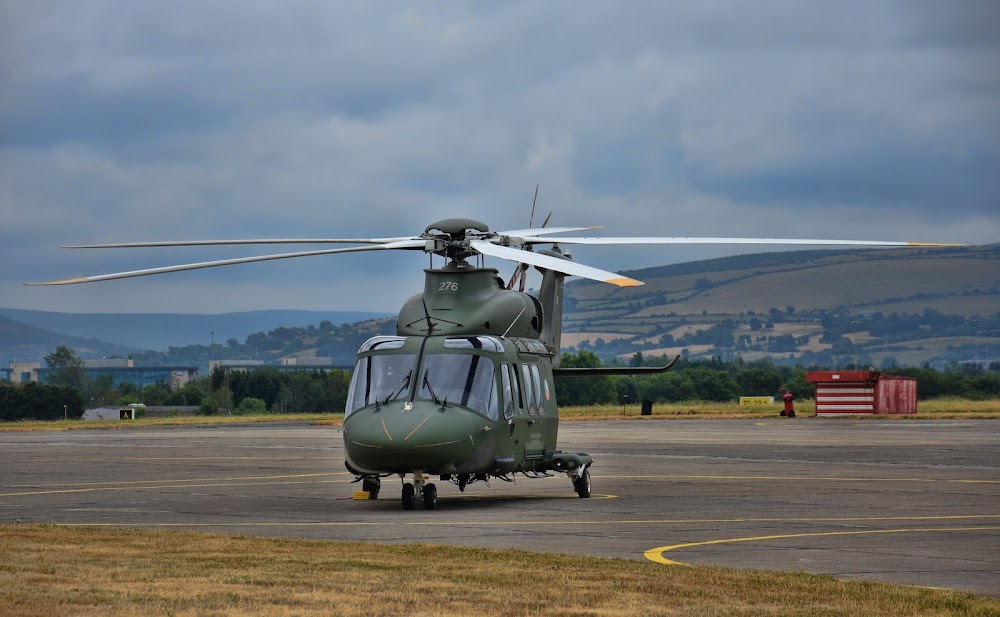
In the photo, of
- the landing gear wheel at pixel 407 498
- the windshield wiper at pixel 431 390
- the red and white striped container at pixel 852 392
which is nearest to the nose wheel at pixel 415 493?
the landing gear wheel at pixel 407 498

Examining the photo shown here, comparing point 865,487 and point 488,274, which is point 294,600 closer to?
point 488,274

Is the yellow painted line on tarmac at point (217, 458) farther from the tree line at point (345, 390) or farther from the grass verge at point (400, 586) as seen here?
the tree line at point (345, 390)

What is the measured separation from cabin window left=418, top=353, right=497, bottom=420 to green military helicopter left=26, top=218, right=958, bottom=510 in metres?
0.02

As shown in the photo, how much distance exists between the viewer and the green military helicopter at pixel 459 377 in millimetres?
23234

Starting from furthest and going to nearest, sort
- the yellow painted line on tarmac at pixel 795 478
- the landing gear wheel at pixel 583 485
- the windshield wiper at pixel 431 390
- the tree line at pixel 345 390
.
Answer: the tree line at pixel 345 390
the yellow painted line on tarmac at pixel 795 478
the landing gear wheel at pixel 583 485
the windshield wiper at pixel 431 390

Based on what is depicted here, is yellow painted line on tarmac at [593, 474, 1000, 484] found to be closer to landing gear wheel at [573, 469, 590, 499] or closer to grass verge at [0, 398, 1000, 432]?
landing gear wheel at [573, 469, 590, 499]

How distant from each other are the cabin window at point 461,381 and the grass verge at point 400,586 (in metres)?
7.70

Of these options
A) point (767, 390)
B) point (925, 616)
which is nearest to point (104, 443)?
point (925, 616)

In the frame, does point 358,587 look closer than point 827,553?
Yes

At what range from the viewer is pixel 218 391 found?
172250 millimetres

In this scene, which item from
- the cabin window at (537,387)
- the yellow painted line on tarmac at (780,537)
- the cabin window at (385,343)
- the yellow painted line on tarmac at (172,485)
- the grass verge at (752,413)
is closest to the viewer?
the yellow painted line on tarmac at (780,537)

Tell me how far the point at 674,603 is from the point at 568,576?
179 cm

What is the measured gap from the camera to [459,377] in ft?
79.3

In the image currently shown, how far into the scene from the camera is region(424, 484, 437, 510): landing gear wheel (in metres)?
23.4
